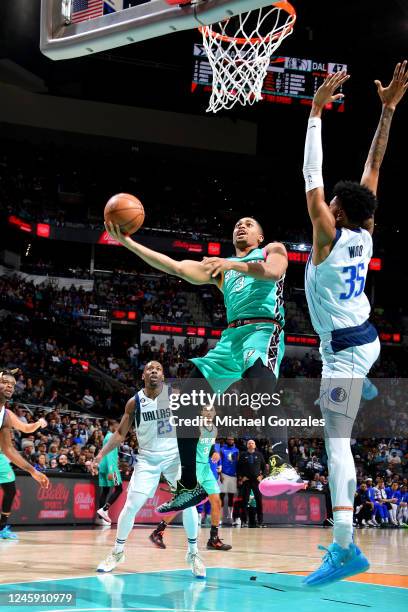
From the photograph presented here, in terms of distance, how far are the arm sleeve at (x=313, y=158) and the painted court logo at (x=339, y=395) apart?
1.21m

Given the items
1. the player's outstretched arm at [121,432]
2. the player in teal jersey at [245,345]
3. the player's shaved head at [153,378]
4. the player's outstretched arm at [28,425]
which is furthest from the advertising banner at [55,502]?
the player in teal jersey at [245,345]

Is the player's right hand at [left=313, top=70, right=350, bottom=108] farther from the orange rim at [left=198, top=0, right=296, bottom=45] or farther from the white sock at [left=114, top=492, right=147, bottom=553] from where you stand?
the white sock at [left=114, top=492, right=147, bottom=553]

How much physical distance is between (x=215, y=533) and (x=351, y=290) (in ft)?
24.7

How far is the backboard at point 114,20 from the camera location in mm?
5922

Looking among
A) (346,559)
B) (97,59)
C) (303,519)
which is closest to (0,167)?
(97,59)

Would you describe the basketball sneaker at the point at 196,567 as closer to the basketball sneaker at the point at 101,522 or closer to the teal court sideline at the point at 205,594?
the teal court sideline at the point at 205,594

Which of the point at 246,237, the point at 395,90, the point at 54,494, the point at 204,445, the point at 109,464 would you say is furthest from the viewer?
the point at 109,464

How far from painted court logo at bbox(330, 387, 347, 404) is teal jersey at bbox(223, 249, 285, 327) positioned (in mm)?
1605

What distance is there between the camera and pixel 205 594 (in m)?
7.07

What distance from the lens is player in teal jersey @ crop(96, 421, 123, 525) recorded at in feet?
48.5

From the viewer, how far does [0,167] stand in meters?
31.0

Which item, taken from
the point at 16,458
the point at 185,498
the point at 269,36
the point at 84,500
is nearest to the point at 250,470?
the point at 84,500

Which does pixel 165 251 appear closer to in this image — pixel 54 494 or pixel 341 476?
pixel 54 494

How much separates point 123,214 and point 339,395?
1.89m
